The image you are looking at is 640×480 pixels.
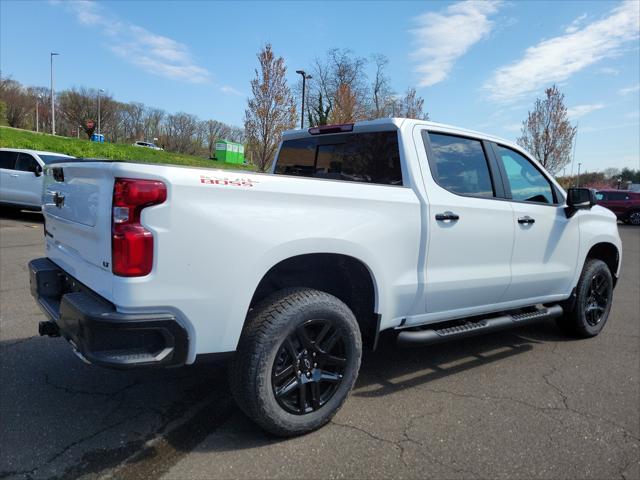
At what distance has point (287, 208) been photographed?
106 inches

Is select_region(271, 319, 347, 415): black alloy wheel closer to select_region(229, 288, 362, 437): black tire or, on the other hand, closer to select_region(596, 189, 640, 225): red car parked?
select_region(229, 288, 362, 437): black tire

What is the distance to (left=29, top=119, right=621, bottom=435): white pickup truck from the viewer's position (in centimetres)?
231

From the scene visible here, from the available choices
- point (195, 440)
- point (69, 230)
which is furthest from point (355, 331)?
point (69, 230)

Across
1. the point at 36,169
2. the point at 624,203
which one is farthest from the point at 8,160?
the point at 624,203

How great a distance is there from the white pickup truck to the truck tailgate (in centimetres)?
1

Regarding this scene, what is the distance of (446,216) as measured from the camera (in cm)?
345

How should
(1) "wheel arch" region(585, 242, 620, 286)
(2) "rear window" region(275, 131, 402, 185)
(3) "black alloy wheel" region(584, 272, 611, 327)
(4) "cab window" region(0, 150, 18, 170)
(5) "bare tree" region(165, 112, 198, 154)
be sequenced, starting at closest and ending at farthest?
1. (2) "rear window" region(275, 131, 402, 185)
2. (3) "black alloy wheel" region(584, 272, 611, 327)
3. (1) "wheel arch" region(585, 242, 620, 286)
4. (4) "cab window" region(0, 150, 18, 170)
5. (5) "bare tree" region(165, 112, 198, 154)

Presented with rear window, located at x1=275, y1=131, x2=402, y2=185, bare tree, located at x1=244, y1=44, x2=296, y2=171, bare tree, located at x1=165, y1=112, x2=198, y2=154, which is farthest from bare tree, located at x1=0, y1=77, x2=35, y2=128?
rear window, located at x1=275, y1=131, x2=402, y2=185

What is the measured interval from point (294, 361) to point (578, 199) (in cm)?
325

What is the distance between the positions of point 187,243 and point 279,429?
1217 millimetres

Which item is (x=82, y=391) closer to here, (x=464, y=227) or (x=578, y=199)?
(x=464, y=227)

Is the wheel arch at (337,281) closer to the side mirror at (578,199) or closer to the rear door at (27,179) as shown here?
the side mirror at (578,199)

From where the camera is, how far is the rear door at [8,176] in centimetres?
1282

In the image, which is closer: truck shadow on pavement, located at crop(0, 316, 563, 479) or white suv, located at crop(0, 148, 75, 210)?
truck shadow on pavement, located at crop(0, 316, 563, 479)
